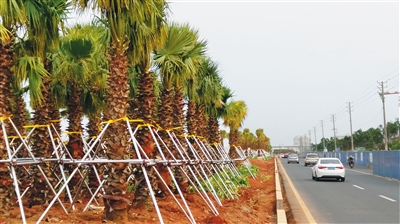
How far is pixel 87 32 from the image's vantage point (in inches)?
613

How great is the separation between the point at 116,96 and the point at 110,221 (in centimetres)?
253

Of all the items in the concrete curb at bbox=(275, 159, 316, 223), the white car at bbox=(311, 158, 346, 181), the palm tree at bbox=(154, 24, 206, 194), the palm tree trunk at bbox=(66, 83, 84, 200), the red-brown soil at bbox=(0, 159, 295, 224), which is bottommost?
the concrete curb at bbox=(275, 159, 316, 223)

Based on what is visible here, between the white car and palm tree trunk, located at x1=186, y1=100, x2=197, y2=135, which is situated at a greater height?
palm tree trunk, located at x1=186, y1=100, x2=197, y2=135

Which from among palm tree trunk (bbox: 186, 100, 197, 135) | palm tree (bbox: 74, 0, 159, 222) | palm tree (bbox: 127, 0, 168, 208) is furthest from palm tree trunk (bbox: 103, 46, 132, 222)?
palm tree trunk (bbox: 186, 100, 197, 135)

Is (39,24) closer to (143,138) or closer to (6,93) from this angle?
(6,93)

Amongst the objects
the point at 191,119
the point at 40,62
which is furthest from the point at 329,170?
the point at 40,62

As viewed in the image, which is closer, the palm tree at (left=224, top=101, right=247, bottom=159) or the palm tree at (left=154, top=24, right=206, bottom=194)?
the palm tree at (left=154, top=24, right=206, bottom=194)

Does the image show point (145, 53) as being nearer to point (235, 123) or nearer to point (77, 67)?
point (77, 67)

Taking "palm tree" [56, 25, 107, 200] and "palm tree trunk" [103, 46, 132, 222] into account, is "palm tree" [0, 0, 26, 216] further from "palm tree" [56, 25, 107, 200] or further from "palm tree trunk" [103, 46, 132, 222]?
"palm tree" [56, 25, 107, 200]

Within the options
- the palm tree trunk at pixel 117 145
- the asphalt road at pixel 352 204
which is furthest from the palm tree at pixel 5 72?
the asphalt road at pixel 352 204

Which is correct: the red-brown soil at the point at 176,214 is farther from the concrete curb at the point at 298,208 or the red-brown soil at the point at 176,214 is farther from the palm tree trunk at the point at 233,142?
the palm tree trunk at the point at 233,142

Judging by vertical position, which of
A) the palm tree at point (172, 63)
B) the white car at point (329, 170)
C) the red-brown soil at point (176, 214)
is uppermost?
the palm tree at point (172, 63)

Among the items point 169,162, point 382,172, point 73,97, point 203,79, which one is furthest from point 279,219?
point 382,172

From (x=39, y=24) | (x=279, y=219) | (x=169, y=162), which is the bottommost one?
(x=279, y=219)
